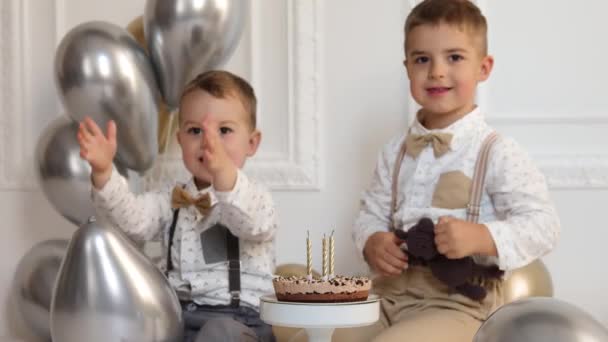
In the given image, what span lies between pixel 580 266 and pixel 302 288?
114 cm

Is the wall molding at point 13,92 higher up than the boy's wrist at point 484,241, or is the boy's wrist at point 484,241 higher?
the wall molding at point 13,92

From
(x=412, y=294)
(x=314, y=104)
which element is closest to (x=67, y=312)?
(x=412, y=294)

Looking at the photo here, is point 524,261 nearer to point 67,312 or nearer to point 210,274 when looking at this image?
point 210,274

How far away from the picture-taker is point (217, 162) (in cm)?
185

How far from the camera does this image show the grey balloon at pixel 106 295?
5.80ft

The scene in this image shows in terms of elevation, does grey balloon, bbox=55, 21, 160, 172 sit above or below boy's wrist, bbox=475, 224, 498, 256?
above

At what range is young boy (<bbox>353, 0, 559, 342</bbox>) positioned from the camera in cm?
191

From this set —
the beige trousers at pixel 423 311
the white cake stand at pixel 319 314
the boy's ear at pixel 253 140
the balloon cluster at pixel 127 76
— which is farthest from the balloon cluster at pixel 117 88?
the white cake stand at pixel 319 314

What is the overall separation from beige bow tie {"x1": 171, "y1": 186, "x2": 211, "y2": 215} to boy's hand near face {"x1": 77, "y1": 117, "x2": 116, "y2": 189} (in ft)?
0.49

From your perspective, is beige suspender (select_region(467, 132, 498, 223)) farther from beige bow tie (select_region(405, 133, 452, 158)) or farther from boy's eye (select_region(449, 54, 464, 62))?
boy's eye (select_region(449, 54, 464, 62))

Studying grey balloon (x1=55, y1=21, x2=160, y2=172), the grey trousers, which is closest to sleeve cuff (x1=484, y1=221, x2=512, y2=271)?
the grey trousers

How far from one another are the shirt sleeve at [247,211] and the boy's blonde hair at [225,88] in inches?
7.3

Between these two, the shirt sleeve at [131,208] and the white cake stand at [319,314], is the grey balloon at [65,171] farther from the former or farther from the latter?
the white cake stand at [319,314]

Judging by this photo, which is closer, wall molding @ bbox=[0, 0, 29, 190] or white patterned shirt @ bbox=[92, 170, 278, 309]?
white patterned shirt @ bbox=[92, 170, 278, 309]
